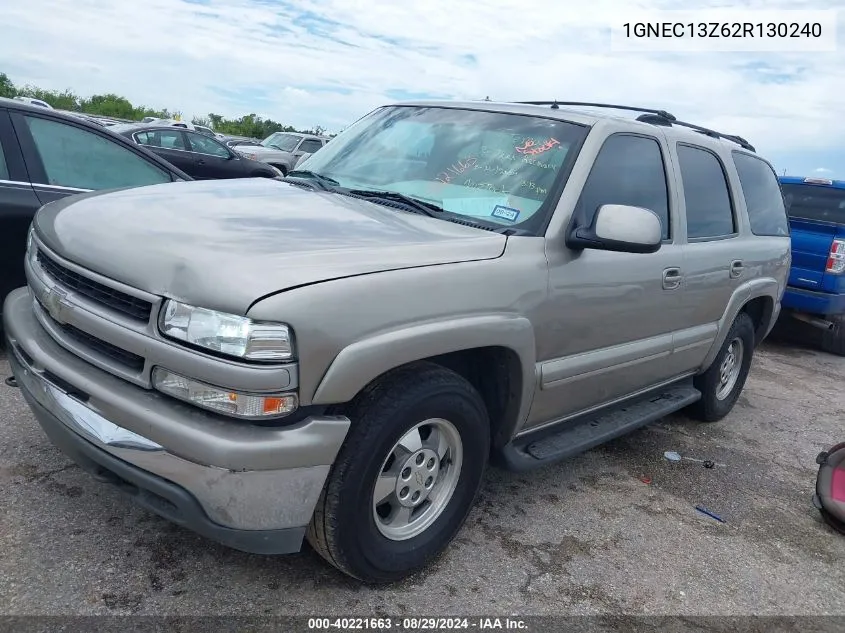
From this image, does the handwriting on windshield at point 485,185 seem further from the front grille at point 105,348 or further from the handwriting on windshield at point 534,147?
the front grille at point 105,348

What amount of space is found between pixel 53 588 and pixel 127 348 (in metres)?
0.90

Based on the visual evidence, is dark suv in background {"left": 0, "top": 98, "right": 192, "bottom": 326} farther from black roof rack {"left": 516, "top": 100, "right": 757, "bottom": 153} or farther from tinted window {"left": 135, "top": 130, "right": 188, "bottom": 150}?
tinted window {"left": 135, "top": 130, "right": 188, "bottom": 150}

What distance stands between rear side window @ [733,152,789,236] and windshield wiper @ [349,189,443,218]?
2527 millimetres

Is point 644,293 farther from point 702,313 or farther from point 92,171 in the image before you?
point 92,171

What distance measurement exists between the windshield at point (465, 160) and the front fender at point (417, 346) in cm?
52

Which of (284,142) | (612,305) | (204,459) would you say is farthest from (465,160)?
(284,142)

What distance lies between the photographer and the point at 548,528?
3.38m

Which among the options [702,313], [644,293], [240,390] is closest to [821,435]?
[702,313]

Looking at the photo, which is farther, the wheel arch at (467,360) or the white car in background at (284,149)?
the white car in background at (284,149)

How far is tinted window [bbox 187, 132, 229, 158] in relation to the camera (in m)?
14.5

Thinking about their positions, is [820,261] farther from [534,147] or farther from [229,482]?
[229,482]

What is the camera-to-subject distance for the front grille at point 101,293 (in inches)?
92.0

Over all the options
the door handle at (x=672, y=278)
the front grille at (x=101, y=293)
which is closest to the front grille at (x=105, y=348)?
the front grille at (x=101, y=293)

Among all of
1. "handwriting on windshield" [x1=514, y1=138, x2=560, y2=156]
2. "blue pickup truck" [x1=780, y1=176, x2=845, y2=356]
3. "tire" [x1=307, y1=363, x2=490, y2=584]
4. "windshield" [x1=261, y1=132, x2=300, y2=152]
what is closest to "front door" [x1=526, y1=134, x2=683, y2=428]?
"handwriting on windshield" [x1=514, y1=138, x2=560, y2=156]
